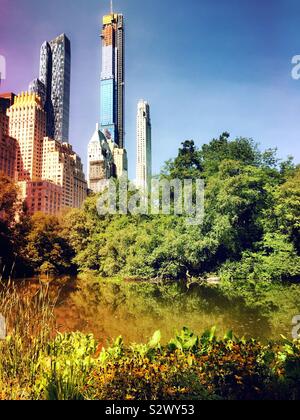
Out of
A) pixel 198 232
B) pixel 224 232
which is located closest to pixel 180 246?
pixel 198 232

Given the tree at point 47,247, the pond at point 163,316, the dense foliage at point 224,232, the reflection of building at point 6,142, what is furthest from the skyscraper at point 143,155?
the pond at point 163,316

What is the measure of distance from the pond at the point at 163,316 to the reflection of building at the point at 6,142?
152 inches

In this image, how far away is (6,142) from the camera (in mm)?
8844

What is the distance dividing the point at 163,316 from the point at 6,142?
5892 mm

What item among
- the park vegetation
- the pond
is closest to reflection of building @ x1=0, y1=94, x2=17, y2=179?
the park vegetation

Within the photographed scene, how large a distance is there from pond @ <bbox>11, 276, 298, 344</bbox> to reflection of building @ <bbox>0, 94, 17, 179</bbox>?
152 inches

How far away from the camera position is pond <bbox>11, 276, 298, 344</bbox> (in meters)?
4.44

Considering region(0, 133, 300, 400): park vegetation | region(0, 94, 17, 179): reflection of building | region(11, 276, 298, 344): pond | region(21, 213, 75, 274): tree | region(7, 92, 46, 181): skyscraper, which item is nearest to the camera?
region(0, 133, 300, 400): park vegetation

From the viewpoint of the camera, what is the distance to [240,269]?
11.8 metres

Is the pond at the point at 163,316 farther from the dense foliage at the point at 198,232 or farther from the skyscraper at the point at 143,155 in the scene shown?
the skyscraper at the point at 143,155

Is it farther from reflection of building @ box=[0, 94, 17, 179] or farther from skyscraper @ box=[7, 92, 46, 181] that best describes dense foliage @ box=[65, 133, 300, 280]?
reflection of building @ box=[0, 94, 17, 179]

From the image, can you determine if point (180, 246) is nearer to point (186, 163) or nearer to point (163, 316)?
point (186, 163)
